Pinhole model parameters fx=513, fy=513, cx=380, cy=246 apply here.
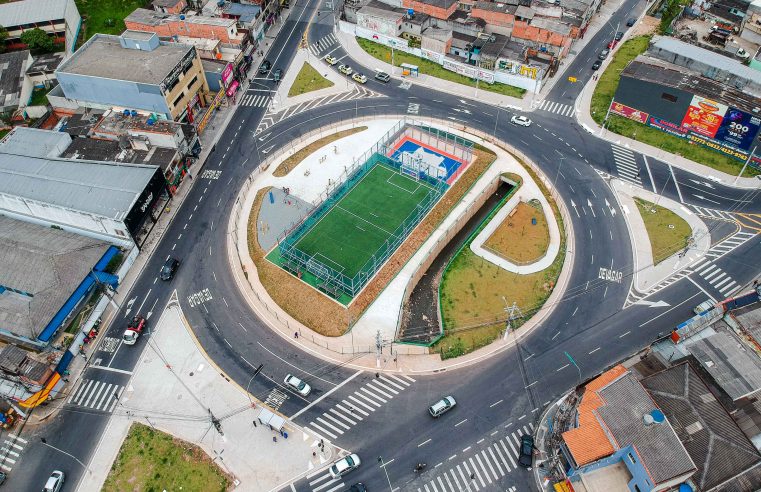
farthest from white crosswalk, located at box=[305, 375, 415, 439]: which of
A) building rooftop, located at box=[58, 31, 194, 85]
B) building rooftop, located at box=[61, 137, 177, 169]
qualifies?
building rooftop, located at box=[58, 31, 194, 85]

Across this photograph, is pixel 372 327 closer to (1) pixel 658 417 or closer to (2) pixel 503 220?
(2) pixel 503 220

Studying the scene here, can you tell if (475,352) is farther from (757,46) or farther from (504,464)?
(757,46)

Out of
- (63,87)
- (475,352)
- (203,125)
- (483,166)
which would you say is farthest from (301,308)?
(63,87)

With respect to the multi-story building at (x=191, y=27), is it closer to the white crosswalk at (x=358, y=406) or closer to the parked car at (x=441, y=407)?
the white crosswalk at (x=358, y=406)

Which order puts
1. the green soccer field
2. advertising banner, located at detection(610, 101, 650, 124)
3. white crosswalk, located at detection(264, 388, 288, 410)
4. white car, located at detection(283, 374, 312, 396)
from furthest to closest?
advertising banner, located at detection(610, 101, 650, 124) → the green soccer field → white car, located at detection(283, 374, 312, 396) → white crosswalk, located at detection(264, 388, 288, 410)

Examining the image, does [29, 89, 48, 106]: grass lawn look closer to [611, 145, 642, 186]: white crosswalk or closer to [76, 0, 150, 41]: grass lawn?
[76, 0, 150, 41]: grass lawn

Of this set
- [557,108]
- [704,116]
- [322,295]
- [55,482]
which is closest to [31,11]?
[322,295]

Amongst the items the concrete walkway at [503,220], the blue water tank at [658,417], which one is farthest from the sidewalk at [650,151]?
the blue water tank at [658,417]
